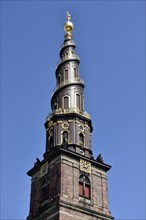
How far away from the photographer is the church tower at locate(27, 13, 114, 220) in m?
45.9

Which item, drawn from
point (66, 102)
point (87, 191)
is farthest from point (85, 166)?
point (66, 102)

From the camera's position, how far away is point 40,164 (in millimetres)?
50906

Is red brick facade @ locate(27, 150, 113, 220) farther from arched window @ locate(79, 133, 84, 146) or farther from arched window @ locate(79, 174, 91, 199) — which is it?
arched window @ locate(79, 133, 84, 146)

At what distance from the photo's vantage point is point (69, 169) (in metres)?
47.8

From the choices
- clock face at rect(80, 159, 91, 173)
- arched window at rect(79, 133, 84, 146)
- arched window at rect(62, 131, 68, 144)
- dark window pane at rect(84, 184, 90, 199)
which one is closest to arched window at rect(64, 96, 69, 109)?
arched window at rect(62, 131, 68, 144)

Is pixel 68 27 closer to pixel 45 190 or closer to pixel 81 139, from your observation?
pixel 81 139

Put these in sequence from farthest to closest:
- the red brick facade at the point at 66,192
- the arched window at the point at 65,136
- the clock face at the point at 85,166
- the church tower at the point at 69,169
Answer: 1. the arched window at the point at 65,136
2. the clock face at the point at 85,166
3. the church tower at the point at 69,169
4. the red brick facade at the point at 66,192

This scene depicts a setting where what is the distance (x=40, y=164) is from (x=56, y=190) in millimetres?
5295

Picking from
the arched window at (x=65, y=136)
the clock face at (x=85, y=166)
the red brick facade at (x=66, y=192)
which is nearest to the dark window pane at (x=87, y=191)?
Answer: the red brick facade at (x=66, y=192)

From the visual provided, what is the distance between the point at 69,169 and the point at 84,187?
245 cm

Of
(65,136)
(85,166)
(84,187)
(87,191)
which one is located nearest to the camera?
(84,187)

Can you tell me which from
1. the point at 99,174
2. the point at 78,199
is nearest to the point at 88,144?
the point at 99,174

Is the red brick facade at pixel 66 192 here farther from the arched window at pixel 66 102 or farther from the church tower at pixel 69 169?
the arched window at pixel 66 102

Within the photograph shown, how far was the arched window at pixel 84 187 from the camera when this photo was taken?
156 ft
